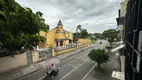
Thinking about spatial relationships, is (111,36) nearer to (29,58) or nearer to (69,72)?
(69,72)

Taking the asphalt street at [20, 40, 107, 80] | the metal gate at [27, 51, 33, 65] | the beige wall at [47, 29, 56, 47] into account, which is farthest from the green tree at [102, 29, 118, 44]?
the metal gate at [27, 51, 33, 65]

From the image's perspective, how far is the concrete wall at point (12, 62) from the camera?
9601 mm

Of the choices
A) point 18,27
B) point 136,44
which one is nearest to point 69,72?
point 18,27

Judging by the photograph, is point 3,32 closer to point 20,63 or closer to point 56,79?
point 56,79

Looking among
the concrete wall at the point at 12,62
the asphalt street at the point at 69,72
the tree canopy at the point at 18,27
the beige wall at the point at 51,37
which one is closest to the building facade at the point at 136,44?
the tree canopy at the point at 18,27

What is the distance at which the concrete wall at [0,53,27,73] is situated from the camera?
9.60 meters

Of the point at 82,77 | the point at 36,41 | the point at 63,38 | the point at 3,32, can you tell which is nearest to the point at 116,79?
the point at 82,77

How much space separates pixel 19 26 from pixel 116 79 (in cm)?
977

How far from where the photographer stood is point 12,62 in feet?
34.0

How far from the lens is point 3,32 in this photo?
4.88 m

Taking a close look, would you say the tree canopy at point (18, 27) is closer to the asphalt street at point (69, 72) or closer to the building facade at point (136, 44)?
the asphalt street at point (69, 72)

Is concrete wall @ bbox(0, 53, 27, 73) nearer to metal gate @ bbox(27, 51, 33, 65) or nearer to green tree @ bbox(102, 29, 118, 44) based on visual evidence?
metal gate @ bbox(27, 51, 33, 65)

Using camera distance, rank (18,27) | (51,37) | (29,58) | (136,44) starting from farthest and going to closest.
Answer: (51,37) → (29,58) → (18,27) → (136,44)

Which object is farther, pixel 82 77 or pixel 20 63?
pixel 20 63
